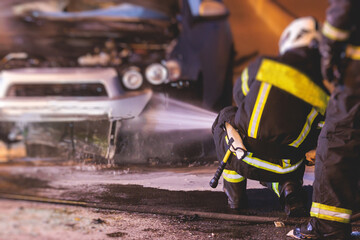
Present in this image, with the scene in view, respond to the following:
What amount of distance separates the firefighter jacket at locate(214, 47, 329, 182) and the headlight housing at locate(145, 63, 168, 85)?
749 mm

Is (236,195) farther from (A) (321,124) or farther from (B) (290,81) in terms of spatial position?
(B) (290,81)

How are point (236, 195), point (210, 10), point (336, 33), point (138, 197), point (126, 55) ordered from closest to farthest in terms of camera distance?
1. point (336, 33)
2. point (236, 195)
3. point (138, 197)
4. point (210, 10)
5. point (126, 55)

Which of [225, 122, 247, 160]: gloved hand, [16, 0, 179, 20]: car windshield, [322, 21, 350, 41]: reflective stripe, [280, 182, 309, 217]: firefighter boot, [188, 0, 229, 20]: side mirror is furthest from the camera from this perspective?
[16, 0, 179, 20]: car windshield

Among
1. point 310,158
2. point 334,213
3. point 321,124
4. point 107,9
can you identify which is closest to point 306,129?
point 321,124

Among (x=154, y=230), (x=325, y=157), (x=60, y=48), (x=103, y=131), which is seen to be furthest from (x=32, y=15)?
(x=325, y=157)

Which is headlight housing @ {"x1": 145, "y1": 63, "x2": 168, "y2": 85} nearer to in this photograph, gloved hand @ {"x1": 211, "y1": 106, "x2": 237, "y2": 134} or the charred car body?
the charred car body

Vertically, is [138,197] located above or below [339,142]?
below

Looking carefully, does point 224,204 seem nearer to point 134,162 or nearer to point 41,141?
point 134,162

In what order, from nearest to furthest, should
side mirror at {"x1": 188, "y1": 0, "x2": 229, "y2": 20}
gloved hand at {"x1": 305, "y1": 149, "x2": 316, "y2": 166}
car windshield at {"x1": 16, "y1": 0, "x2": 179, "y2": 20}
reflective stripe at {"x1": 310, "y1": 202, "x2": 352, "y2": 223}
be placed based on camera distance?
1. reflective stripe at {"x1": 310, "y1": 202, "x2": 352, "y2": 223}
2. gloved hand at {"x1": 305, "y1": 149, "x2": 316, "y2": 166}
3. side mirror at {"x1": 188, "y1": 0, "x2": 229, "y2": 20}
4. car windshield at {"x1": 16, "y1": 0, "x2": 179, "y2": 20}

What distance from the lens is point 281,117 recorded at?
1764 mm

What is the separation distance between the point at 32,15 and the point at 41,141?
49.3 inches

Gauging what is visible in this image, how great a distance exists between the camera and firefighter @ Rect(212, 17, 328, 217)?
1653mm

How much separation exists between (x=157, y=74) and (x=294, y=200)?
1.38 metres

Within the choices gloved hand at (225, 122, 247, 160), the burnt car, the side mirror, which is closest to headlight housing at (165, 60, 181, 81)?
the burnt car
